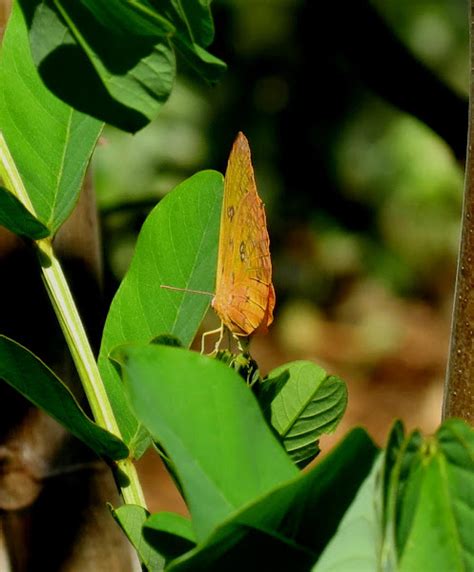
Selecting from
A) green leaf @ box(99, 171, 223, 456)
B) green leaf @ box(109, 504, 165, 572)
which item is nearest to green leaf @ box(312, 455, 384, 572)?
green leaf @ box(109, 504, 165, 572)

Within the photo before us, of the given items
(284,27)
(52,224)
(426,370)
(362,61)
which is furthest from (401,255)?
(52,224)

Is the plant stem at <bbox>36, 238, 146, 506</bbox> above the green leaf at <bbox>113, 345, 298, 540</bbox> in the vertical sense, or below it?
below

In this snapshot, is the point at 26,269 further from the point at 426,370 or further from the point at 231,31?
the point at 426,370

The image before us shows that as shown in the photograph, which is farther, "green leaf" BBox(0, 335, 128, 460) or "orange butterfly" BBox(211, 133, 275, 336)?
"orange butterfly" BBox(211, 133, 275, 336)

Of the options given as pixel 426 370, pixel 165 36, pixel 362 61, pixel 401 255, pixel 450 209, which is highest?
pixel 165 36

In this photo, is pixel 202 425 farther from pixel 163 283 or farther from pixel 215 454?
pixel 163 283

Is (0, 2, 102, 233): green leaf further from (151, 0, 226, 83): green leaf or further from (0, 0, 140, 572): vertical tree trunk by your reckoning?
(0, 0, 140, 572): vertical tree trunk
